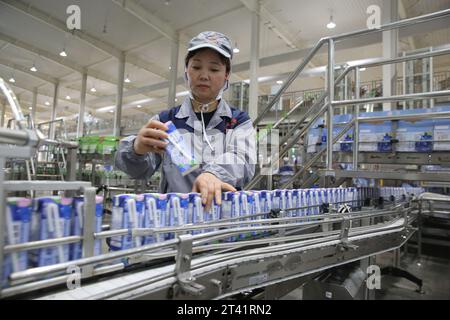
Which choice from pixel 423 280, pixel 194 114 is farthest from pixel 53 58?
pixel 423 280

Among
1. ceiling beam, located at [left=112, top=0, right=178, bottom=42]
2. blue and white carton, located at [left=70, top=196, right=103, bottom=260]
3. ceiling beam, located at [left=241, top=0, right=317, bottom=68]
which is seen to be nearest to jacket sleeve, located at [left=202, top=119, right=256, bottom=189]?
blue and white carton, located at [left=70, top=196, right=103, bottom=260]

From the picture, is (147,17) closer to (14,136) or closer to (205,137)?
(205,137)

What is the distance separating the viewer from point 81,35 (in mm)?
8125

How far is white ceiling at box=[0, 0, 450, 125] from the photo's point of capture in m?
6.62

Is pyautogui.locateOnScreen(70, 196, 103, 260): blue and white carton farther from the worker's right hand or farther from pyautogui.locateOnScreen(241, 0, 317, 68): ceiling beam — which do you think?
pyautogui.locateOnScreen(241, 0, 317, 68): ceiling beam

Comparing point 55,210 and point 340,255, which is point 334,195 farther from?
point 55,210

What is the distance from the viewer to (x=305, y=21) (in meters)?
7.09

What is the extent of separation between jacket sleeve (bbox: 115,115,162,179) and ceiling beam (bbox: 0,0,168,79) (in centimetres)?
820

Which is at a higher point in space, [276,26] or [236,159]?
[276,26]

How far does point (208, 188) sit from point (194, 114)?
0.43 m

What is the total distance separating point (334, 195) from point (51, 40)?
33.3 feet

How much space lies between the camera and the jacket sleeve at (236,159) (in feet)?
3.18
